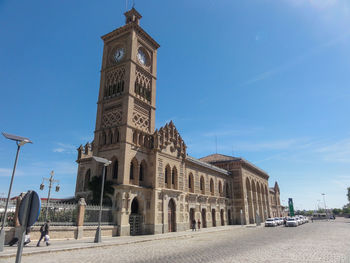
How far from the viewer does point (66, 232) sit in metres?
18.9

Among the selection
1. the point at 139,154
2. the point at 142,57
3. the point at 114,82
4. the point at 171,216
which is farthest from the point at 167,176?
the point at 142,57

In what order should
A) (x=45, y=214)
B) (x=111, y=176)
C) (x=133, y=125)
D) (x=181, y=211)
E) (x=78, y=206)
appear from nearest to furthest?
(x=45, y=214) → (x=78, y=206) → (x=111, y=176) → (x=133, y=125) → (x=181, y=211)

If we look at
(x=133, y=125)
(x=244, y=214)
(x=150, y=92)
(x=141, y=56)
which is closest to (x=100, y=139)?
(x=133, y=125)

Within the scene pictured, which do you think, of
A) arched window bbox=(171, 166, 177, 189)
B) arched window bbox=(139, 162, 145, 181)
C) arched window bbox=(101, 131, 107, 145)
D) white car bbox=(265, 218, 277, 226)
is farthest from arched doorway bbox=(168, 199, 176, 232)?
white car bbox=(265, 218, 277, 226)

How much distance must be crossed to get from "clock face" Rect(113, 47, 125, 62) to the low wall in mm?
21448

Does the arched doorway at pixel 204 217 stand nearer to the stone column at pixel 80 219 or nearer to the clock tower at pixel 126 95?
the clock tower at pixel 126 95

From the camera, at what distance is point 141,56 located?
110 feet

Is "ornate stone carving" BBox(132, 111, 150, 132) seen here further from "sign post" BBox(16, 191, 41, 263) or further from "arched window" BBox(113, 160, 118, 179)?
"sign post" BBox(16, 191, 41, 263)

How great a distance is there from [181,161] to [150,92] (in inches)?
411

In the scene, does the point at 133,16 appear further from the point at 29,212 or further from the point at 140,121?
the point at 29,212

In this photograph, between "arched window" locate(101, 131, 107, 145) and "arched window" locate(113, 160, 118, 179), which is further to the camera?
"arched window" locate(101, 131, 107, 145)

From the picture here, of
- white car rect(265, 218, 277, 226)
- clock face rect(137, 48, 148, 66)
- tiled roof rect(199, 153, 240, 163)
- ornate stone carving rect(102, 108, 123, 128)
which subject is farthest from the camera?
tiled roof rect(199, 153, 240, 163)

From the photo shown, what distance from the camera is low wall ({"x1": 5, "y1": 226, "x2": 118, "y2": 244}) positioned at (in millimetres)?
15806

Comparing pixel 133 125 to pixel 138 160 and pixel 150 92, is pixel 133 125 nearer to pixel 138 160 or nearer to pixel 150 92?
pixel 138 160
